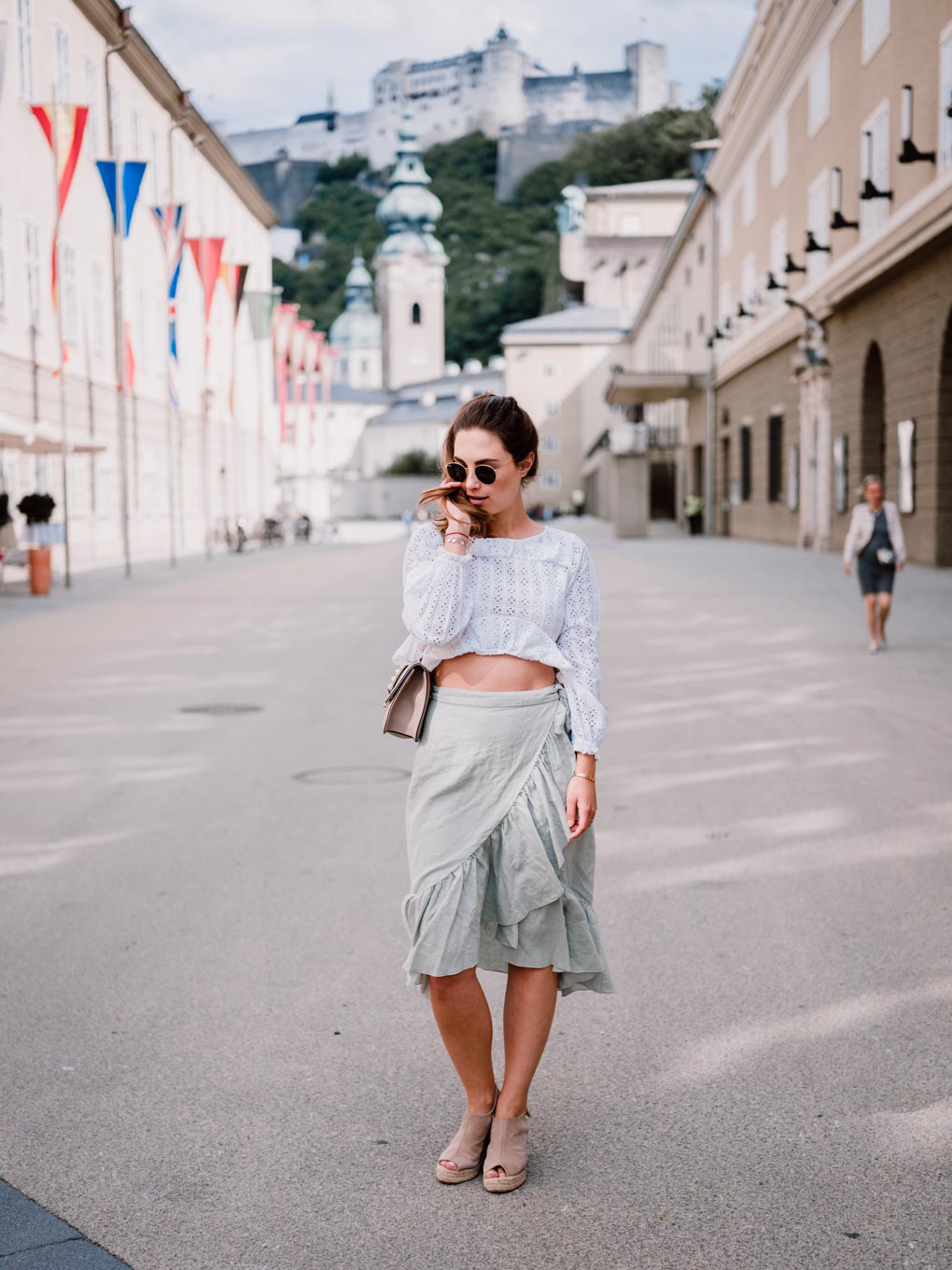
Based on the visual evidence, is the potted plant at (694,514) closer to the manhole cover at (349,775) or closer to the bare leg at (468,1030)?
the manhole cover at (349,775)

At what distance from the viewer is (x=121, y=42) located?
38656 mm

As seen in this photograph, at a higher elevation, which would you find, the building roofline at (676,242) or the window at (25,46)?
the building roofline at (676,242)

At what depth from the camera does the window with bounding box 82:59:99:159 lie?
124 ft

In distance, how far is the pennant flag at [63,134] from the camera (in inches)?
953

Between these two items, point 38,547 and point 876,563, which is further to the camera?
point 38,547

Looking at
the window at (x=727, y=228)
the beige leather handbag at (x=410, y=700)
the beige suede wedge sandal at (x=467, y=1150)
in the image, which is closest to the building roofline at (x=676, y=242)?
the window at (x=727, y=228)

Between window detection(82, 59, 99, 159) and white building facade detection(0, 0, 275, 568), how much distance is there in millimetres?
69

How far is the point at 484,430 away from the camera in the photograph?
349 centimetres

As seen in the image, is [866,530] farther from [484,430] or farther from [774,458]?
[774,458]

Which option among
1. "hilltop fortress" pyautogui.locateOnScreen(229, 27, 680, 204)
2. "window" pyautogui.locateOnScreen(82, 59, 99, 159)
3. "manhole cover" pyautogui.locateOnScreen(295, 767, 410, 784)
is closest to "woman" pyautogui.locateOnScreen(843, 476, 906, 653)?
"manhole cover" pyautogui.locateOnScreen(295, 767, 410, 784)

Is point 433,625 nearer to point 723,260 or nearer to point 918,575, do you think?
point 918,575

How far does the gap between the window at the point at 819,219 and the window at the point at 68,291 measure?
1686 cm

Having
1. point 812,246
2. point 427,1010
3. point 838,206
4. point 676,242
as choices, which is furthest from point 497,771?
point 676,242

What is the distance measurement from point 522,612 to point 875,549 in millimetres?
11047
